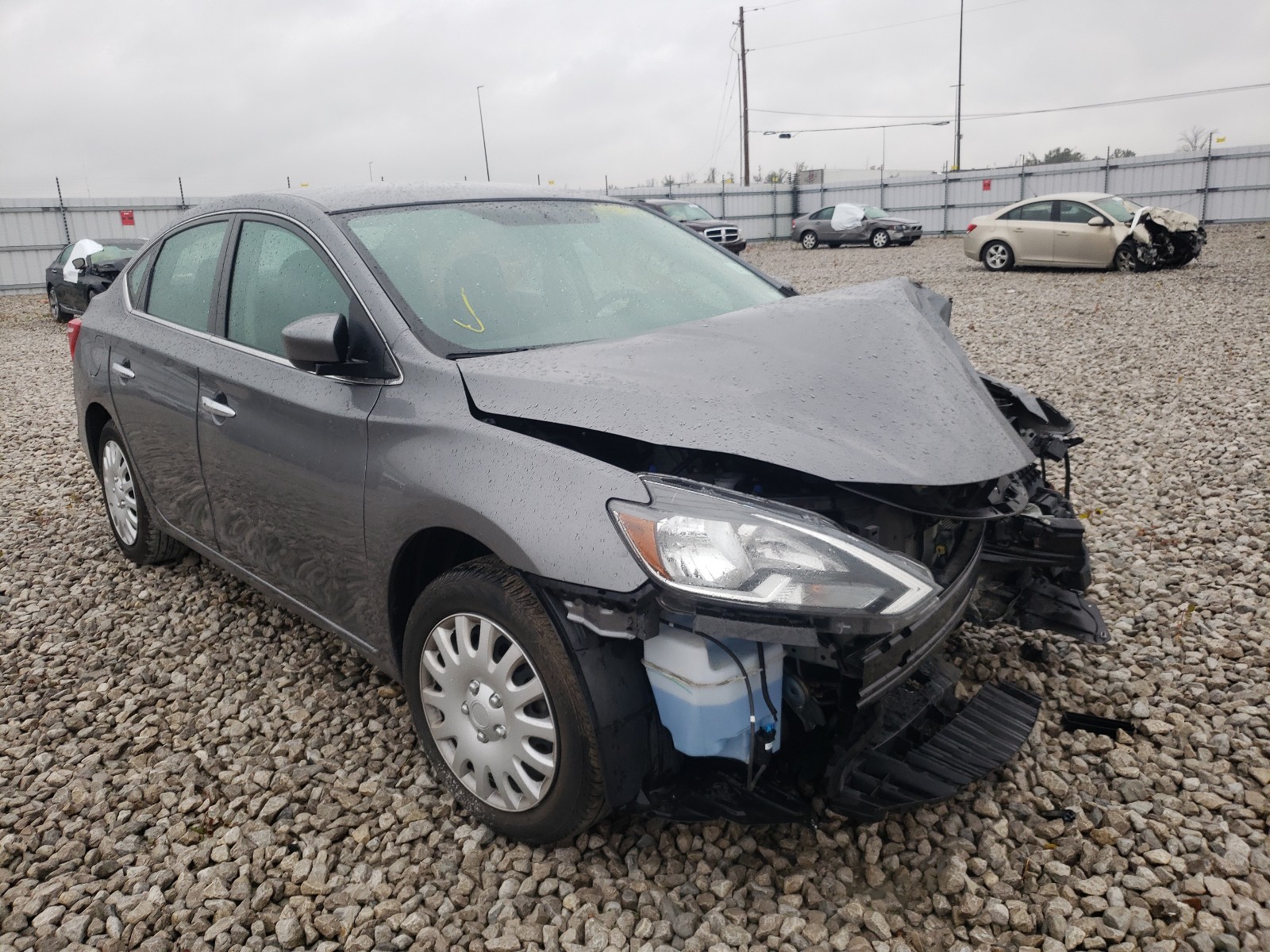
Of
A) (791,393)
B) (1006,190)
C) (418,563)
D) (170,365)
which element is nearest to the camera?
(791,393)

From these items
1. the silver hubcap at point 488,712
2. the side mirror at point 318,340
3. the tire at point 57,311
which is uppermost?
the side mirror at point 318,340

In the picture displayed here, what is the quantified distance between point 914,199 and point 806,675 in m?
31.7

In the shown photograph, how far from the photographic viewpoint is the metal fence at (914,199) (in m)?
23.0

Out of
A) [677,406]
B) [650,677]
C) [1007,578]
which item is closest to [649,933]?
[650,677]

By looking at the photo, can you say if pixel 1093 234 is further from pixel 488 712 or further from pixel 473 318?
pixel 488 712

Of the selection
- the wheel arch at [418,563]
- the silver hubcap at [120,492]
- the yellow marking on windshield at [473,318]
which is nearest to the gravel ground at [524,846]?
the silver hubcap at [120,492]

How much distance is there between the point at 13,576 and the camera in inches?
176

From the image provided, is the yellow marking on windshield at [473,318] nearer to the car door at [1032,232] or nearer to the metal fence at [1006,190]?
the car door at [1032,232]

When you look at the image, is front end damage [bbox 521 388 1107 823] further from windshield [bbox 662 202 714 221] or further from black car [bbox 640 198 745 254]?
windshield [bbox 662 202 714 221]

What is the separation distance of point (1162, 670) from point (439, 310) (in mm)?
2688

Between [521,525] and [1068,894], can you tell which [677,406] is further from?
[1068,894]

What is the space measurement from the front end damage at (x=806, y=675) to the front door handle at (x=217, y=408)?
1.32 metres

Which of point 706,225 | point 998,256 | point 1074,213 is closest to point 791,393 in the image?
point 1074,213

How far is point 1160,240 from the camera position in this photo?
14844 mm
